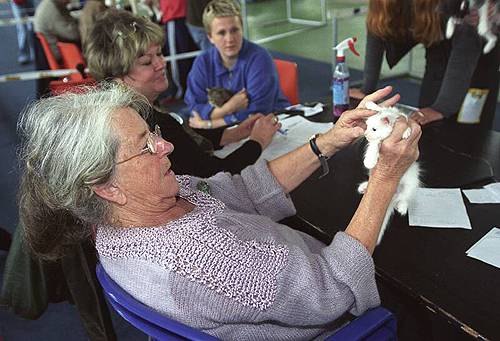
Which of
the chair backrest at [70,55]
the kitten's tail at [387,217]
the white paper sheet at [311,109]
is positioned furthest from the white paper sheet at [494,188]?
the chair backrest at [70,55]

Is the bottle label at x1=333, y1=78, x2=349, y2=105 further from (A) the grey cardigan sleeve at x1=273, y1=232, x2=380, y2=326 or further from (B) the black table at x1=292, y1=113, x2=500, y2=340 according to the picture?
(A) the grey cardigan sleeve at x1=273, y1=232, x2=380, y2=326

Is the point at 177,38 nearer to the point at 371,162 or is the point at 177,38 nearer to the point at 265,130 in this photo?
the point at 265,130

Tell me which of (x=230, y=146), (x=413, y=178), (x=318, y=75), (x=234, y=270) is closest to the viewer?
(x=234, y=270)

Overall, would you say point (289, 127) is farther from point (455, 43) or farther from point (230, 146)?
point (455, 43)

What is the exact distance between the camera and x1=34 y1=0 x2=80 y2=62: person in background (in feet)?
14.3

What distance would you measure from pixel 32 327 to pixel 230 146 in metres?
1.33

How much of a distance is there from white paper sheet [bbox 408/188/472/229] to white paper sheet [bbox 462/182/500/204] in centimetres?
3

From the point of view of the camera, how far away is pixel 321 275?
1092mm

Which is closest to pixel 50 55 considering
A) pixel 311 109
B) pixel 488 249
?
pixel 311 109

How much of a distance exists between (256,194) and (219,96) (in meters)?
1.24

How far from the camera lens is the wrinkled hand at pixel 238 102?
261 centimetres

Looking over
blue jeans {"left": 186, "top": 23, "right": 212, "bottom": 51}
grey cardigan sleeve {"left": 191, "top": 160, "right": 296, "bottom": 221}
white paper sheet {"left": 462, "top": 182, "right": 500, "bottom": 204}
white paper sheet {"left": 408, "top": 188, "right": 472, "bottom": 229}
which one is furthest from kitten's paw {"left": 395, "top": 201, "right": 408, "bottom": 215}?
blue jeans {"left": 186, "top": 23, "right": 212, "bottom": 51}

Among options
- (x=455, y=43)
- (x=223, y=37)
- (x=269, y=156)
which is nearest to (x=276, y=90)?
(x=223, y=37)

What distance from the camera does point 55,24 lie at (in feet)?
14.4
